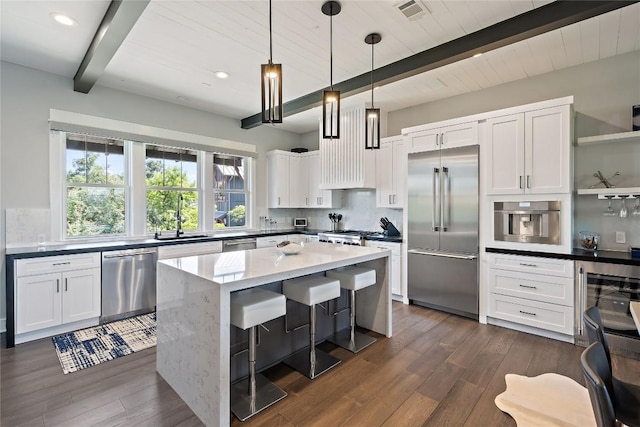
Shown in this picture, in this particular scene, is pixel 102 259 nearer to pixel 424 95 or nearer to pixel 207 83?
pixel 207 83

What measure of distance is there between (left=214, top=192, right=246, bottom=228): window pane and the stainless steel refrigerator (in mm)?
3160

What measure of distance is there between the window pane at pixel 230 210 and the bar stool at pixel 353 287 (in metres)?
3.11

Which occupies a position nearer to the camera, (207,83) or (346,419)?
(346,419)

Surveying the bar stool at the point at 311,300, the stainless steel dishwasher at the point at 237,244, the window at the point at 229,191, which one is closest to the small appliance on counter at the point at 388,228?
the stainless steel dishwasher at the point at 237,244

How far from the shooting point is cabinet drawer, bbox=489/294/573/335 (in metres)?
3.13

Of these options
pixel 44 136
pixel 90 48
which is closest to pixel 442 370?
pixel 90 48

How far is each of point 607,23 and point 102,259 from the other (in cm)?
566

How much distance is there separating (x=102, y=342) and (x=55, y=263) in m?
1.00

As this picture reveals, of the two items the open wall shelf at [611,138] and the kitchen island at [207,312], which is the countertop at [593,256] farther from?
the kitchen island at [207,312]

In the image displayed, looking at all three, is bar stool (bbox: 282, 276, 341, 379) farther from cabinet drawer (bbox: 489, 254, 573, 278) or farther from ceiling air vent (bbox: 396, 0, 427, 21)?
ceiling air vent (bbox: 396, 0, 427, 21)

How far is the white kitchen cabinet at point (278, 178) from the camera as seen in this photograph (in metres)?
5.98

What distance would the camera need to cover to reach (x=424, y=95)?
450 cm

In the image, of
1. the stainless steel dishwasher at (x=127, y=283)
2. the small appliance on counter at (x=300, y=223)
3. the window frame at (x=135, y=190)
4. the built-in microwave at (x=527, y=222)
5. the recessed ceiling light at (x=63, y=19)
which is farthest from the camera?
the small appliance on counter at (x=300, y=223)

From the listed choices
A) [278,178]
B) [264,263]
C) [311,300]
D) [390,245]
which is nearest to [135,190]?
[278,178]
